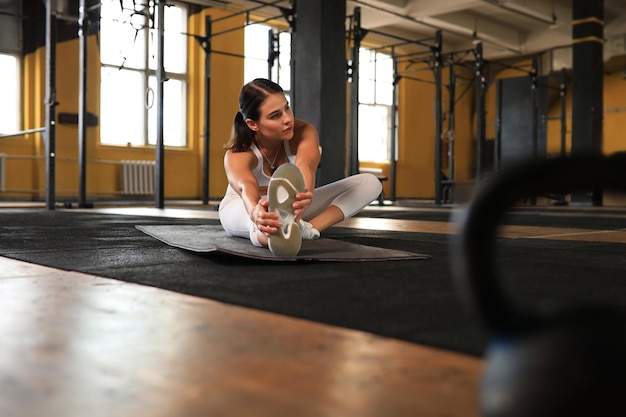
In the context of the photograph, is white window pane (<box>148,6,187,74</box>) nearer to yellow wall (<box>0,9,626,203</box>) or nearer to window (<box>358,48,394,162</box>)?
yellow wall (<box>0,9,626,203</box>)

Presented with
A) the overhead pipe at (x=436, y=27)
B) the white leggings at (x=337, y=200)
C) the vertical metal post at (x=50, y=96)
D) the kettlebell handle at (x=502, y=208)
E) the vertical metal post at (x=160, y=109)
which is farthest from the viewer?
the overhead pipe at (x=436, y=27)

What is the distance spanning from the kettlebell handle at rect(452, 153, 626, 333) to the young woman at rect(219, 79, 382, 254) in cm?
135

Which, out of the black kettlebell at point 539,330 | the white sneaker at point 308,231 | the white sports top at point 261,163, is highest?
the white sports top at point 261,163

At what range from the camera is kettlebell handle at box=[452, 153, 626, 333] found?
33cm

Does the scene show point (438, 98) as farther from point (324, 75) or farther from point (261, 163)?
point (261, 163)

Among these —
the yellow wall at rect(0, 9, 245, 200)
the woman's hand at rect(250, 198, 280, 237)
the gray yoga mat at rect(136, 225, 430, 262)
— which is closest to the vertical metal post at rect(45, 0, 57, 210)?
the yellow wall at rect(0, 9, 245, 200)

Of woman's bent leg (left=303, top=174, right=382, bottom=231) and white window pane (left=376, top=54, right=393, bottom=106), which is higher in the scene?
white window pane (left=376, top=54, right=393, bottom=106)

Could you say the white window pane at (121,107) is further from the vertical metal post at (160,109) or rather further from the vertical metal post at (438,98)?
the vertical metal post at (438,98)

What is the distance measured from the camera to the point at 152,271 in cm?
142

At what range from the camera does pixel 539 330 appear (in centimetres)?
39

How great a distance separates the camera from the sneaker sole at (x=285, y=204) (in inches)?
58.9

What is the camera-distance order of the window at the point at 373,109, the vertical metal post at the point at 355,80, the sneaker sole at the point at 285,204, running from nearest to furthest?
the sneaker sole at the point at 285,204 → the vertical metal post at the point at 355,80 → the window at the point at 373,109

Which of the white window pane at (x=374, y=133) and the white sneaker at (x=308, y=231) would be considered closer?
the white sneaker at (x=308, y=231)

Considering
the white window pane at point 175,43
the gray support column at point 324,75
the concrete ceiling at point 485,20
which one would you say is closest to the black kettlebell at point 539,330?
the gray support column at point 324,75
